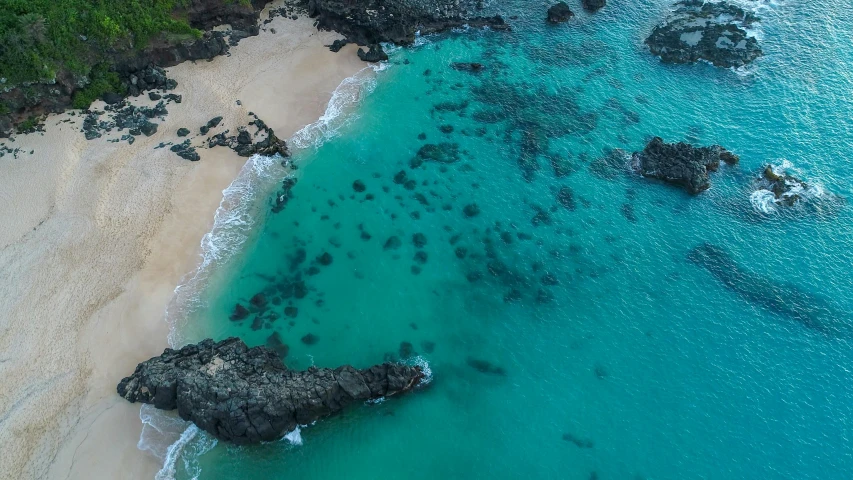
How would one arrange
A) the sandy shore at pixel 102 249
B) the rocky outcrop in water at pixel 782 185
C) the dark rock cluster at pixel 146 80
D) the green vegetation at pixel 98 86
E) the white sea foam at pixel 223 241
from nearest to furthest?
the white sea foam at pixel 223 241, the sandy shore at pixel 102 249, the rocky outcrop in water at pixel 782 185, the green vegetation at pixel 98 86, the dark rock cluster at pixel 146 80

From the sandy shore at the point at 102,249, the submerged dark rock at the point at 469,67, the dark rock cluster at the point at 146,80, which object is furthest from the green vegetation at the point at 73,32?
the submerged dark rock at the point at 469,67

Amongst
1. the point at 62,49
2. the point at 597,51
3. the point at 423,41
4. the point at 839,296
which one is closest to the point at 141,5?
the point at 62,49

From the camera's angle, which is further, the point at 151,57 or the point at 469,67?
the point at 469,67

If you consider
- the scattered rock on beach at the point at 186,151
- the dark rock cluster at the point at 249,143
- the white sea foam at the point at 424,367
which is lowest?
the white sea foam at the point at 424,367

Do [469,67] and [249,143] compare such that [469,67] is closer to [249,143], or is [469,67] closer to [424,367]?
[249,143]

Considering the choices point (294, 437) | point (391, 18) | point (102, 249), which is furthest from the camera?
point (391, 18)

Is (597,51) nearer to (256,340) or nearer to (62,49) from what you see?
(256,340)

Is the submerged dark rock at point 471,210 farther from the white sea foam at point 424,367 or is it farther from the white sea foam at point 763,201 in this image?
the white sea foam at point 763,201

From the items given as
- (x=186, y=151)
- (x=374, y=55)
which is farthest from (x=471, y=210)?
(x=186, y=151)
